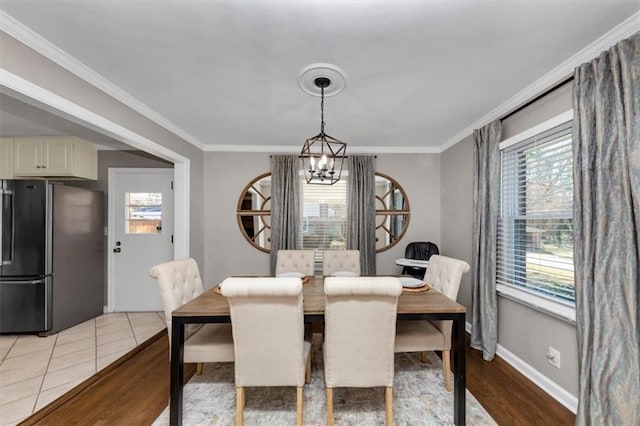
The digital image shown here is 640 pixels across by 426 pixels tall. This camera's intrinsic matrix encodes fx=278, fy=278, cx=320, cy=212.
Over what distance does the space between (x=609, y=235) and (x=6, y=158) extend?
19.0ft

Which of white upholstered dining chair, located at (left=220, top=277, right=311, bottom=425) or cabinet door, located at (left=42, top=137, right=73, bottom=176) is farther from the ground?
cabinet door, located at (left=42, top=137, right=73, bottom=176)

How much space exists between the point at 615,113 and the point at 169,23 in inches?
97.9

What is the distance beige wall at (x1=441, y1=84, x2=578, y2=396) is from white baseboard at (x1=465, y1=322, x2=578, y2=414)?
0.03 meters

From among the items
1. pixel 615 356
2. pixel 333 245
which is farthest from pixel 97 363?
pixel 615 356

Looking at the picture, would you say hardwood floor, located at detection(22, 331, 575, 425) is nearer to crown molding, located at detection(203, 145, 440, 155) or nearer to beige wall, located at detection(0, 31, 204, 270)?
beige wall, located at detection(0, 31, 204, 270)

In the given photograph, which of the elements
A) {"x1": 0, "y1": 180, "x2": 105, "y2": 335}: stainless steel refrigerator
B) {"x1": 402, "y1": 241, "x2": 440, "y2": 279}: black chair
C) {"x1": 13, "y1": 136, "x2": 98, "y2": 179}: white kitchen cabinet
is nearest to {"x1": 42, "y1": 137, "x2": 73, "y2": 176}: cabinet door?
{"x1": 13, "y1": 136, "x2": 98, "y2": 179}: white kitchen cabinet

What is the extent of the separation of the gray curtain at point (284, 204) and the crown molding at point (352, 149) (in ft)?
0.44

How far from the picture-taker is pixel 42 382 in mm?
2271

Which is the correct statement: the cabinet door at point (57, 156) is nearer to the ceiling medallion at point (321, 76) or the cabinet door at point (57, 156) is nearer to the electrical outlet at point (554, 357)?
the ceiling medallion at point (321, 76)

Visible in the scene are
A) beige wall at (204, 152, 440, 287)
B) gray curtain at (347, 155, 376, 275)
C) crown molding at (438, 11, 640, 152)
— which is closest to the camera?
crown molding at (438, 11, 640, 152)

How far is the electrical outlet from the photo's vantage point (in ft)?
6.70

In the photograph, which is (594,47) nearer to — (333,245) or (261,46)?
(261,46)

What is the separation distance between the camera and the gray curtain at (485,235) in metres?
2.62

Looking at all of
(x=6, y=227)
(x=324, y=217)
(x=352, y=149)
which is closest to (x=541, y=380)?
(x=324, y=217)
